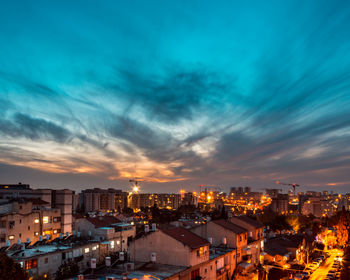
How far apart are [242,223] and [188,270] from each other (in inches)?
728

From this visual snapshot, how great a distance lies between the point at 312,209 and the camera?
6294 inches

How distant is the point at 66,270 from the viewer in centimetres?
2822

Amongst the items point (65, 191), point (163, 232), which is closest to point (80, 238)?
point (163, 232)

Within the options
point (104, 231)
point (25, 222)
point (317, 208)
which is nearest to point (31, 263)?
point (104, 231)

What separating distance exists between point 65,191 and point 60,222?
1137cm

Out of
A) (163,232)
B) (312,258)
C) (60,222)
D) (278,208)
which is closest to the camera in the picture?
(163,232)

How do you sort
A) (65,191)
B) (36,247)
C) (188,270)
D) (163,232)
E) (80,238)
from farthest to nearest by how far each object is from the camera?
(65,191), (80,238), (36,247), (163,232), (188,270)

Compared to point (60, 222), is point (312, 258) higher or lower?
lower

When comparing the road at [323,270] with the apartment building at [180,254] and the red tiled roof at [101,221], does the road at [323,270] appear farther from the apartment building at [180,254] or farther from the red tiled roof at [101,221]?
the red tiled roof at [101,221]

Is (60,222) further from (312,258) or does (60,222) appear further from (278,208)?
(278,208)

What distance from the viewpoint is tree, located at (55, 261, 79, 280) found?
27578 millimetres

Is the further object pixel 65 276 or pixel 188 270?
pixel 65 276

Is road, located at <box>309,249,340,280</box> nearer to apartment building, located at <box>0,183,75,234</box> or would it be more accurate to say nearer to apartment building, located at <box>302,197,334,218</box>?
apartment building, located at <box>0,183,75,234</box>

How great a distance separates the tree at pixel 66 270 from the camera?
27.6m
